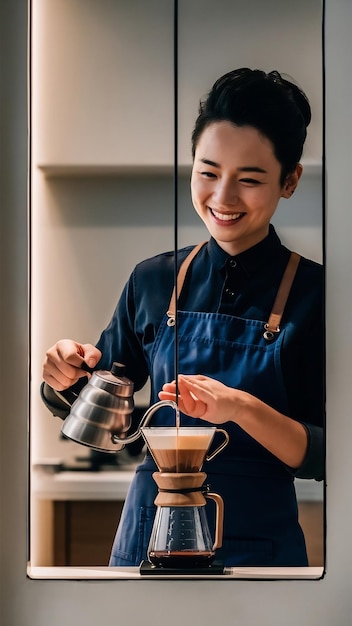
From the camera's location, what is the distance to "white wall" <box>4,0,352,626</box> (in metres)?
2.14

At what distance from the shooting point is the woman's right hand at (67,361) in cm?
216

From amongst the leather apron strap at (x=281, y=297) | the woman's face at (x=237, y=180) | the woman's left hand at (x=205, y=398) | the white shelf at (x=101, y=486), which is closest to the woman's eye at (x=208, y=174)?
the woman's face at (x=237, y=180)

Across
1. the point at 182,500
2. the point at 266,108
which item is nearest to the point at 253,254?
the point at 266,108

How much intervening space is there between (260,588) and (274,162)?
0.96 meters

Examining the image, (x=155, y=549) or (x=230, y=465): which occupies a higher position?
(x=230, y=465)

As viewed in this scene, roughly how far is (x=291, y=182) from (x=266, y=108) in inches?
6.9

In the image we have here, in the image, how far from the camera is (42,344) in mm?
2174

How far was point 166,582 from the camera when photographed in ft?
7.01

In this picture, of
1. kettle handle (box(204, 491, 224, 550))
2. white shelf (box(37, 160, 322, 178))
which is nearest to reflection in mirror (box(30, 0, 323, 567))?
white shelf (box(37, 160, 322, 178))
